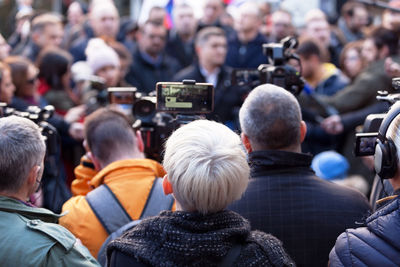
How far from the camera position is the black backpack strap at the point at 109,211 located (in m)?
2.80

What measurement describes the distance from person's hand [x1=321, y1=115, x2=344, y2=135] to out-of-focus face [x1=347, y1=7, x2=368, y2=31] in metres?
4.29

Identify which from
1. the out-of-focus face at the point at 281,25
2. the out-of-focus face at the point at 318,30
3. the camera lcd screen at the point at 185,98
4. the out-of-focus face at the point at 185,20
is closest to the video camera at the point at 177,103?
the camera lcd screen at the point at 185,98

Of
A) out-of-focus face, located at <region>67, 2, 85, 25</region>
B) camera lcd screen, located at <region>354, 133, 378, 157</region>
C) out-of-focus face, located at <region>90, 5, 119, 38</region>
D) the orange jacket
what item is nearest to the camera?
camera lcd screen, located at <region>354, 133, 378, 157</region>

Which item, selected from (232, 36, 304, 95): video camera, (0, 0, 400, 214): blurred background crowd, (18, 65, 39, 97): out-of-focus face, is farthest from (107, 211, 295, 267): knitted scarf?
(18, 65, 39, 97): out-of-focus face

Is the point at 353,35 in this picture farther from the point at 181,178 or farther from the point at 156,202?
the point at 181,178

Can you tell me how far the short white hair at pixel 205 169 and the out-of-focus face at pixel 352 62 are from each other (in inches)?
204

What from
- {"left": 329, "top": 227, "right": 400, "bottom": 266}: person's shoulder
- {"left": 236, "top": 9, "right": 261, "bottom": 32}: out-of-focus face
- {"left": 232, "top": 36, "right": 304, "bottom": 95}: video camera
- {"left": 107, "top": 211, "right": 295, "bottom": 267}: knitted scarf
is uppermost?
{"left": 236, "top": 9, "right": 261, "bottom": 32}: out-of-focus face

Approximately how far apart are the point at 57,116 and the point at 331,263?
396 cm

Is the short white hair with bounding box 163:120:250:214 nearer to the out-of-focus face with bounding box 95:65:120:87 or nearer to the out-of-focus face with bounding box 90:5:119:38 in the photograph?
the out-of-focus face with bounding box 95:65:120:87

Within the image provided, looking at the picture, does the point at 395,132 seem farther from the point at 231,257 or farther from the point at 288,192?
the point at 231,257

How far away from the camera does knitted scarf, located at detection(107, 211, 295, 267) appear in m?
1.83

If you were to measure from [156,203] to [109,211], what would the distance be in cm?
24

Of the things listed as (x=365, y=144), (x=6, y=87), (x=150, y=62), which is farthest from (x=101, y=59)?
(x=365, y=144)

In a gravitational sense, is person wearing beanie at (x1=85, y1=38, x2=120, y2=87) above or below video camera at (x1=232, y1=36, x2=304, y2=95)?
below
